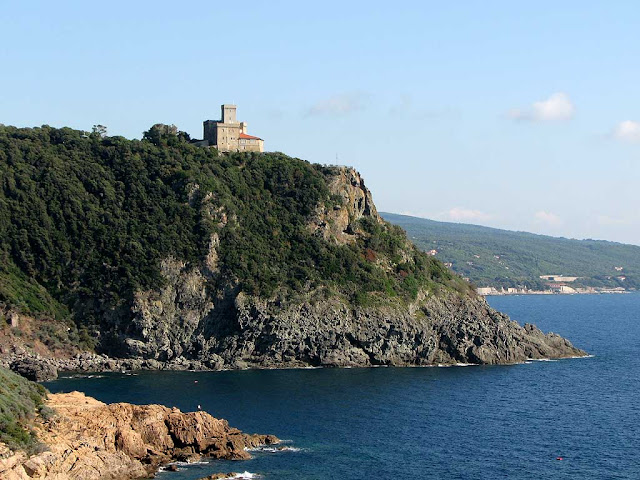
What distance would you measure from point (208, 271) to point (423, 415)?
44304 millimetres

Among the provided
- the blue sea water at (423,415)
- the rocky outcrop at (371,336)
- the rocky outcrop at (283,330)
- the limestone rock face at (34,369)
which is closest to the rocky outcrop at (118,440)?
the blue sea water at (423,415)

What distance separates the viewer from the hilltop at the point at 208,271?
12344 cm

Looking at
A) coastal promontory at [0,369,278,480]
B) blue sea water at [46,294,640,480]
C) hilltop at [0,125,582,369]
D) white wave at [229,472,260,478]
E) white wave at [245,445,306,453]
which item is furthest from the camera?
hilltop at [0,125,582,369]

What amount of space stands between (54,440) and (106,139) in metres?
80.7

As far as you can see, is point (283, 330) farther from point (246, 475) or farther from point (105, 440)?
point (246, 475)

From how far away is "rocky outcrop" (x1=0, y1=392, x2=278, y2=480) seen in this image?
2682 inches

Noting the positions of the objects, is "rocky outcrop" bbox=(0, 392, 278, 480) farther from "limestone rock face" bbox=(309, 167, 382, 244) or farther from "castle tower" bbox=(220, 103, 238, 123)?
"castle tower" bbox=(220, 103, 238, 123)

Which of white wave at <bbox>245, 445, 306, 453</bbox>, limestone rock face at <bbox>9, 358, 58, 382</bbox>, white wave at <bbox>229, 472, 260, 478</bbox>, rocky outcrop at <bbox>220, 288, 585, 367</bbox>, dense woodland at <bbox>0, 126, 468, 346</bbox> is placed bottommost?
white wave at <bbox>229, 472, 260, 478</bbox>

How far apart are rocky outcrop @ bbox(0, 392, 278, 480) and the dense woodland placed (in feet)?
147

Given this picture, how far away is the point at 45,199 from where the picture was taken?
133000 millimetres

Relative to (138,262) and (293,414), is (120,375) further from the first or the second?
(293,414)

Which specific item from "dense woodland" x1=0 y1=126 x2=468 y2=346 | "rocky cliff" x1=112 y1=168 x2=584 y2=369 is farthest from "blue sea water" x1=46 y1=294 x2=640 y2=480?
"dense woodland" x1=0 y1=126 x2=468 y2=346

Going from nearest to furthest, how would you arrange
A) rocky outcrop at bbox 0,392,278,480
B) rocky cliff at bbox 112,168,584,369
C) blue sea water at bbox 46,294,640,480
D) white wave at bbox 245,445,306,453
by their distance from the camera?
rocky outcrop at bbox 0,392,278,480, blue sea water at bbox 46,294,640,480, white wave at bbox 245,445,306,453, rocky cliff at bbox 112,168,584,369

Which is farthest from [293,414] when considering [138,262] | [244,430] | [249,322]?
[138,262]
